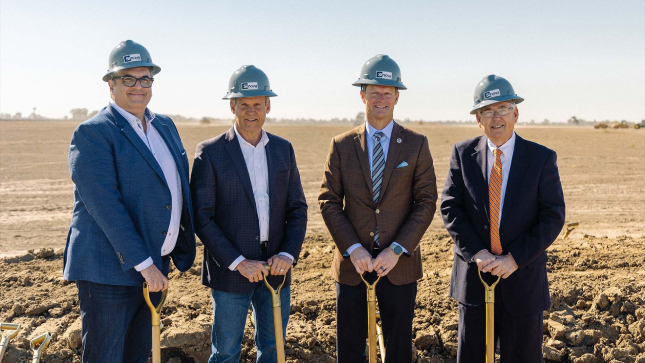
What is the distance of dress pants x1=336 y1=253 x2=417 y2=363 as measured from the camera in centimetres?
395

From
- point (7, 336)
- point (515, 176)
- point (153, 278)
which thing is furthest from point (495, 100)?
point (7, 336)

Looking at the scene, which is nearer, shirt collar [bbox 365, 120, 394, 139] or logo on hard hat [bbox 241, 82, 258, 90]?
logo on hard hat [bbox 241, 82, 258, 90]

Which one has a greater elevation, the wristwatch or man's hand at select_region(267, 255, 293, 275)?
the wristwatch

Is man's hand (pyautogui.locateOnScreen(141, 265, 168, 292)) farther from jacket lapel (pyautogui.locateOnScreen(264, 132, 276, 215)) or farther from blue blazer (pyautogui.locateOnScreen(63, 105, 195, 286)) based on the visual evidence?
jacket lapel (pyautogui.locateOnScreen(264, 132, 276, 215))

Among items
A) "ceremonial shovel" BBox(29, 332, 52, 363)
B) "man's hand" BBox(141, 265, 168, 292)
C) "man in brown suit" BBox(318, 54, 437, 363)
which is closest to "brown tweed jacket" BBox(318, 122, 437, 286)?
"man in brown suit" BBox(318, 54, 437, 363)

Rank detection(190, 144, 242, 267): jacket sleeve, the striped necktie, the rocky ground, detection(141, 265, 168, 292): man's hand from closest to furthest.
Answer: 1. detection(141, 265, 168, 292): man's hand
2. detection(190, 144, 242, 267): jacket sleeve
3. the striped necktie
4. the rocky ground

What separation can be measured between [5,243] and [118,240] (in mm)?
7635

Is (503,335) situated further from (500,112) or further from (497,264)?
(500,112)

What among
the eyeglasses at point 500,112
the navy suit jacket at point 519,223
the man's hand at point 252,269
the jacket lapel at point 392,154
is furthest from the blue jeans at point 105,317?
the eyeglasses at point 500,112

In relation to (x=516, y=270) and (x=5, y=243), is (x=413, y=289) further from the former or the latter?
(x=5, y=243)

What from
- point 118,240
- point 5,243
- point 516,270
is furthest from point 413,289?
point 5,243

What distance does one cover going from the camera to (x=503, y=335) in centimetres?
390

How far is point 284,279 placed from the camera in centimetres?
398

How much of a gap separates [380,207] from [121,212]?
1806 millimetres
